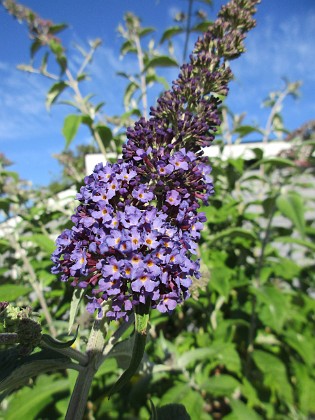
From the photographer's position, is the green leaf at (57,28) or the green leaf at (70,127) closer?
the green leaf at (70,127)

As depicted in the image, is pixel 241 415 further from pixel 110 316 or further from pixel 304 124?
pixel 304 124

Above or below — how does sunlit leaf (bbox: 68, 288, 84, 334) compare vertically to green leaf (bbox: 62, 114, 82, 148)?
below

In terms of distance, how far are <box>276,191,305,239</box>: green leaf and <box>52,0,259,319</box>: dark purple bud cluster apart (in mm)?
963

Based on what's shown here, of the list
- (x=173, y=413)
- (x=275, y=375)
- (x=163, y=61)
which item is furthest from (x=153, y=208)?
(x=163, y=61)

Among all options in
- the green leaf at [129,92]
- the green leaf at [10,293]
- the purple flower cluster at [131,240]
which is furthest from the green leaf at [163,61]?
the green leaf at [10,293]

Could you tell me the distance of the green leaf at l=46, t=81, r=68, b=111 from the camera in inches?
107

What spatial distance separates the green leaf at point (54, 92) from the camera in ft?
8.94

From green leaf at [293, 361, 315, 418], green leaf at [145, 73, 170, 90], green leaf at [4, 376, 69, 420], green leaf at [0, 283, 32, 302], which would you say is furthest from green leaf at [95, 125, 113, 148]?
green leaf at [293, 361, 315, 418]

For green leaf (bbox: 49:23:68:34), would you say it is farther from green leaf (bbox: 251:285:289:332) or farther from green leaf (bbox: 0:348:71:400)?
green leaf (bbox: 0:348:71:400)

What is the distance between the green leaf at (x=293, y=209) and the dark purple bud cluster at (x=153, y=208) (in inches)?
37.9

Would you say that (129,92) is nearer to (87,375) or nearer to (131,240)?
(131,240)

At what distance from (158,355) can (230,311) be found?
891 millimetres

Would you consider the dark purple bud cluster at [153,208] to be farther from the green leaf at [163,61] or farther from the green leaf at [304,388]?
the green leaf at [304,388]

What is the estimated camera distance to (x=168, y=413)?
1048 millimetres
